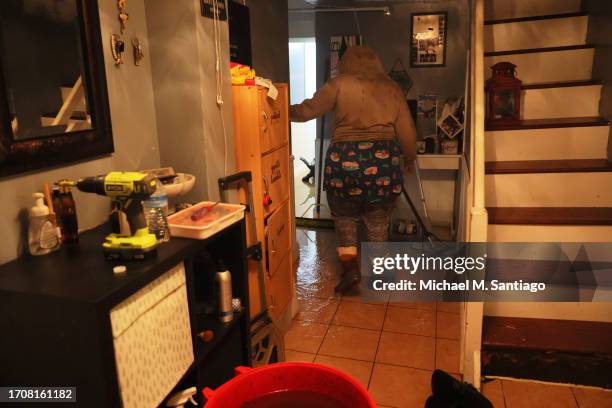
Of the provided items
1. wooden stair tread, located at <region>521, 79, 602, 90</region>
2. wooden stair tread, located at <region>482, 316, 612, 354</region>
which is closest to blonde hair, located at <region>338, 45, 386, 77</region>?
wooden stair tread, located at <region>521, 79, 602, 90</region>

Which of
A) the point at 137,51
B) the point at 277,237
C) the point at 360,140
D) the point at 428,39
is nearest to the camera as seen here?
the point at 137,51

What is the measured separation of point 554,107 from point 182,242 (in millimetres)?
2327

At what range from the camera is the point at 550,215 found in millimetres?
2213

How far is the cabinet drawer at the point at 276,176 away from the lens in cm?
225

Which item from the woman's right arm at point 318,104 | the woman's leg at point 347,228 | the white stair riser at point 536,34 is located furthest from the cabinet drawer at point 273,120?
the white stair riser at point 536,34

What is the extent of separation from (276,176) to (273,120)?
29 centimetres

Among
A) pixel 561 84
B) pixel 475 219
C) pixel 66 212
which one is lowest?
pixel 475 219

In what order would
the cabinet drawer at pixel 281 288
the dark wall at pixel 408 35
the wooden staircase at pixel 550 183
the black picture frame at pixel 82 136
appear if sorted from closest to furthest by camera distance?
the black picture frame at pixel 82 136
the wooden staircase at pixel 550 183
the cabinet drawer at pixel 281 288
the dark wall at pixel 408 35

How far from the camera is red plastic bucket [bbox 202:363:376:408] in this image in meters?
1.24

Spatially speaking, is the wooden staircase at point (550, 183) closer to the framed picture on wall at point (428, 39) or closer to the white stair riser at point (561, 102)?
the white stair riser at point (561, 102)

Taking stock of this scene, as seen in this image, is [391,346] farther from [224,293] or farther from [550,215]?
[224,293]

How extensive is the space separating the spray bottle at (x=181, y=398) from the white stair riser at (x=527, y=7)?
9.88 feet

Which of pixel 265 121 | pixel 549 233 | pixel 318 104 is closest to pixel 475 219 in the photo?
pixel 549 233

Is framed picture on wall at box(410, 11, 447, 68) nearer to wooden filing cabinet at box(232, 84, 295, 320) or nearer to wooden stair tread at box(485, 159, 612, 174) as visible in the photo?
wooden stair tread at box(485, 159, 612, 174)
